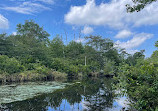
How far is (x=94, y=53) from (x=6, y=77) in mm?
19841

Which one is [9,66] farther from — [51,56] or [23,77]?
[51,56]

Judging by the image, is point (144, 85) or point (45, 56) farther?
point (45, 56)

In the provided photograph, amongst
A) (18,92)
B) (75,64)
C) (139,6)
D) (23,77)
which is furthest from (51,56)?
(139,6)

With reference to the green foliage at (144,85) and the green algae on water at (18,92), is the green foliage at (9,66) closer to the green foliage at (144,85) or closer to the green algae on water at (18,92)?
the green algae on water at (18,92)

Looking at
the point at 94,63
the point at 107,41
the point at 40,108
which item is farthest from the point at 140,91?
the point at 107,41

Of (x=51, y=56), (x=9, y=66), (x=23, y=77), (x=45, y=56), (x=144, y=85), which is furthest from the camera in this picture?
(x=51, y=56)

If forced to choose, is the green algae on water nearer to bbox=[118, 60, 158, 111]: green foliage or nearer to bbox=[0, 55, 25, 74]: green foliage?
bbox=[0, 55, 25, 74]: green foliage

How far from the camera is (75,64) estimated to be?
88.2 feet

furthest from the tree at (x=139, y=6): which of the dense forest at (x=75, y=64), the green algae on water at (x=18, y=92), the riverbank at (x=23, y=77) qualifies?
the riverbank at (x=23, y=77)

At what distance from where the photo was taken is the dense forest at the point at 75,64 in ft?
12.9

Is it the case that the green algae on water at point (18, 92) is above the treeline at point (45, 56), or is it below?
below

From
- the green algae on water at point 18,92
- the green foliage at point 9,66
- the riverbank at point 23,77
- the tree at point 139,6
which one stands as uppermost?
the tree at point 139,6

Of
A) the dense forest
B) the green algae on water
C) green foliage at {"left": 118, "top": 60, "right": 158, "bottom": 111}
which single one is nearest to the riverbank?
the dense forest

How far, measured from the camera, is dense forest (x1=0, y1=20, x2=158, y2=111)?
12.9 ft
